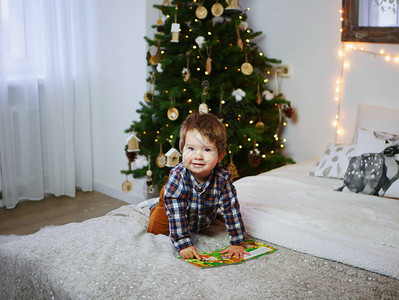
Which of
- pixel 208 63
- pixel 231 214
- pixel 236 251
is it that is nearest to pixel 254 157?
pixel 208 63

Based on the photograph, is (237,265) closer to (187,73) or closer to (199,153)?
(199,153)

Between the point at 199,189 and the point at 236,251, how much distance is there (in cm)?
26

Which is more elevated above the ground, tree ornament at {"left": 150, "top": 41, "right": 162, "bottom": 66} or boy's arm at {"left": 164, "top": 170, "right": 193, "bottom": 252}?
tree ornament at {"left": 150, "top": 41, "right": 162, "bottom": 66}

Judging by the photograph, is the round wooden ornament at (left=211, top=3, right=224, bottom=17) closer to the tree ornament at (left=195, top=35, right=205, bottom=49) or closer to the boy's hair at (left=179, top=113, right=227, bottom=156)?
the tree ornament at (left=195, top=35, right=205, bottom=49)

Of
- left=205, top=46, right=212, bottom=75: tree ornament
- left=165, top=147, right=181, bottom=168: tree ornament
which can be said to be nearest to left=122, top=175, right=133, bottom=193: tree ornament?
left=165, top=147, right=181, bottom=168: tree ornament

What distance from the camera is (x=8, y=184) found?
337 cm

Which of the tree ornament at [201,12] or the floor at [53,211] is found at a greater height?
the tree ornament at [201,12]

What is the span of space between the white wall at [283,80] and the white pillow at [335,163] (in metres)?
0.49

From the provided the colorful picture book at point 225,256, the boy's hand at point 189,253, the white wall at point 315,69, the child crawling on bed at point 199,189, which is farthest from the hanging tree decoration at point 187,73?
the boy's hand at point 189,253

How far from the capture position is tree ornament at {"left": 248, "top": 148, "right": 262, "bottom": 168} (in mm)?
3078

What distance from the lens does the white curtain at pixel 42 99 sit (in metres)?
3.33

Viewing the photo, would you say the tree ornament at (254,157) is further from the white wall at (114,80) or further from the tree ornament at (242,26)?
the white wall at (114,80)

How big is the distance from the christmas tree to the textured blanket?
1.33m

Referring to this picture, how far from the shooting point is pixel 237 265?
1508 mm
